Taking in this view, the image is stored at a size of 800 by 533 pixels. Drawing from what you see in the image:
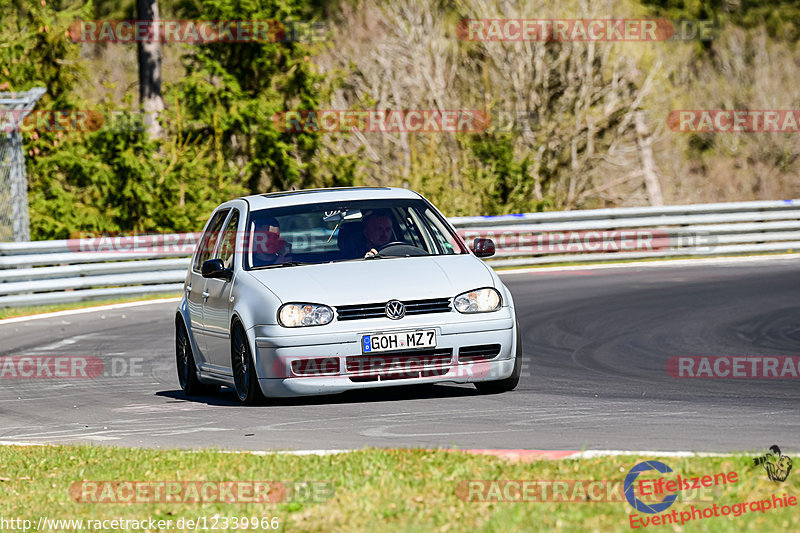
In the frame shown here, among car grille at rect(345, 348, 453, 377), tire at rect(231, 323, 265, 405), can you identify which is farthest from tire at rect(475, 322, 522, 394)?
tire at rect(231, 323, 265, 405)

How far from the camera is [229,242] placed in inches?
416

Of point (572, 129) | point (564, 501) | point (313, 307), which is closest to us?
point (564, 501)

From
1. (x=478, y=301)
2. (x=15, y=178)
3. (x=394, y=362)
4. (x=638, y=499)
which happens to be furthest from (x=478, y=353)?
(x=15, y=178)

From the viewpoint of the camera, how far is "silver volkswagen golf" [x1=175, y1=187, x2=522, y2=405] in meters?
8.99

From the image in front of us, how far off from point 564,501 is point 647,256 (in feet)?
62.8

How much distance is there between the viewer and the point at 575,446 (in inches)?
273

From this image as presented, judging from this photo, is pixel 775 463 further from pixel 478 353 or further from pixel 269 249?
pixel 269 249

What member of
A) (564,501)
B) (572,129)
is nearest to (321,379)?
(564,501)

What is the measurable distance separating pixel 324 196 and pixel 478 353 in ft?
7.03

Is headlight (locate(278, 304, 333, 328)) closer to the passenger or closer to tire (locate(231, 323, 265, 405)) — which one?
tire (locate(231, 323, 265, 405))

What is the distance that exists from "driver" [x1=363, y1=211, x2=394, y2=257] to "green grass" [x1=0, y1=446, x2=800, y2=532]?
293 centimetres

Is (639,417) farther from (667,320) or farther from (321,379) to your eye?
(667,320)

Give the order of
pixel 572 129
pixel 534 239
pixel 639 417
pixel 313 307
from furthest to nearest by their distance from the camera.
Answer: pixel 572 129 → pixel 534 239 → pixel 313 307 → pixel 639 417

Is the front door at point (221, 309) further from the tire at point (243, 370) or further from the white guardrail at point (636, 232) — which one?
the white guardrail at point (636, 232)
